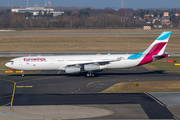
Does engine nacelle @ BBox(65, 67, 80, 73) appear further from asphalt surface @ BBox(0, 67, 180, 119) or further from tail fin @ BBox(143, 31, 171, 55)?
tail fin @ BBox(143, 31, 171, 55)

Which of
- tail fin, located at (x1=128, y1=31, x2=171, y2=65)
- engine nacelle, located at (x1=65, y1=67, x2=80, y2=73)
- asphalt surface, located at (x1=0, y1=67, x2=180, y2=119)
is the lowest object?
asphalt surface, located at (x1=0, y1=67, x2=180, y2=119)

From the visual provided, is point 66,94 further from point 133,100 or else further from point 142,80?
point 142,80

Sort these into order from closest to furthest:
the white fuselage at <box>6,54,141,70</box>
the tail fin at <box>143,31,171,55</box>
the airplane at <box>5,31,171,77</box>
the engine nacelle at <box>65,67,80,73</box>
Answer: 1. the engine nacelle at <box>65,67,80,73</box>
2. the airplane at <box>5,31,171,77</box>
3. the white fuselage at <box>6,54,141,70</box>
4. the tail fin at <box>143,31,171,55</box>

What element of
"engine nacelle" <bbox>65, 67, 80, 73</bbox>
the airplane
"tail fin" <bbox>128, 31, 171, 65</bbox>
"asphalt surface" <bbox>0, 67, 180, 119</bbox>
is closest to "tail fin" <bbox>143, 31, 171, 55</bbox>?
"tail fin" <bbox>128, 31, 171, 65</bbox>

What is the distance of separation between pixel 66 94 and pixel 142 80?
1473 cm

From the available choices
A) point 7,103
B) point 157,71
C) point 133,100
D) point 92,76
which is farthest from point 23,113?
point 157,71

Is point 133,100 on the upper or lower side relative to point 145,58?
lower

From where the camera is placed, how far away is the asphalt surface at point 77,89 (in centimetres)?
2983

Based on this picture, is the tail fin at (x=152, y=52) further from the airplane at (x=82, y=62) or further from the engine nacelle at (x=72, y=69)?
the engine nacelle at (x=72, y=69)

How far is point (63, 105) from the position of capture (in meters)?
29.1

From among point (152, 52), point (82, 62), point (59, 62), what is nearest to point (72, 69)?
point (82, 62)

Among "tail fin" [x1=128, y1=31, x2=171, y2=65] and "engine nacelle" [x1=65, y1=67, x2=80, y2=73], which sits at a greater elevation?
"tail fin" [x1=128, y1=31, x2=171, y2=65]

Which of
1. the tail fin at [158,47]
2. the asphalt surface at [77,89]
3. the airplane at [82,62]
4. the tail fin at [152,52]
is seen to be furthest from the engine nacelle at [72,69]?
the tail fin at [158,47]

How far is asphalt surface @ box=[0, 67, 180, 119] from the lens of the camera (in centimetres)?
2983
